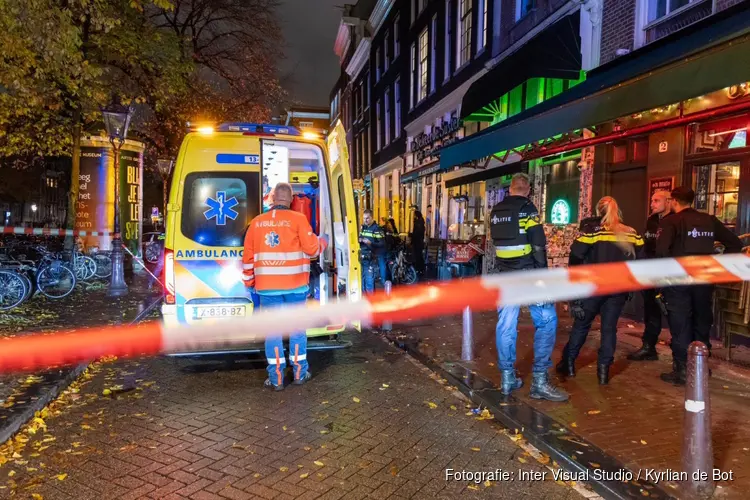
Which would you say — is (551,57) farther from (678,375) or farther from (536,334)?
(536,334)

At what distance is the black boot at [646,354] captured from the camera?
6305mm

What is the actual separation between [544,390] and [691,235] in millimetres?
2161

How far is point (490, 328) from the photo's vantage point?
848cm

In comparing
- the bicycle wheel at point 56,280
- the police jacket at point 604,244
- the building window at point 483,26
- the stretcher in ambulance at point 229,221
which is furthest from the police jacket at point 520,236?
the building window at point 483,26

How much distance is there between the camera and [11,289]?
31.6 ft

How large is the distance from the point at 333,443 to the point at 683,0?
8159 millimetres

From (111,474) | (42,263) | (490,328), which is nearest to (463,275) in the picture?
(490,328)

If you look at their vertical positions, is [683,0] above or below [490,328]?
above

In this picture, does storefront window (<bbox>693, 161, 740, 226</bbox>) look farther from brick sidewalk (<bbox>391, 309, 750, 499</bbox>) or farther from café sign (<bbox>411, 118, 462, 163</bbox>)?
café sign (<bbox>411, 118, 462, 163</bbox>)

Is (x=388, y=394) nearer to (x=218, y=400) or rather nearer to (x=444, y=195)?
(x=218, y=400)

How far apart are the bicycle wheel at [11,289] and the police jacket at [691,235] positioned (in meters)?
10.2

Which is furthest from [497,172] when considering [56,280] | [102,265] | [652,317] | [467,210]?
[102,265]

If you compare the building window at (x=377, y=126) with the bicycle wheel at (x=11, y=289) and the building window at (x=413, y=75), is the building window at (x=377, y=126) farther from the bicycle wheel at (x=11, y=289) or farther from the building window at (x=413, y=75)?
the bicycle wheel at (x=11, y=289)

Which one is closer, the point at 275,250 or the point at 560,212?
the point at 275,250
